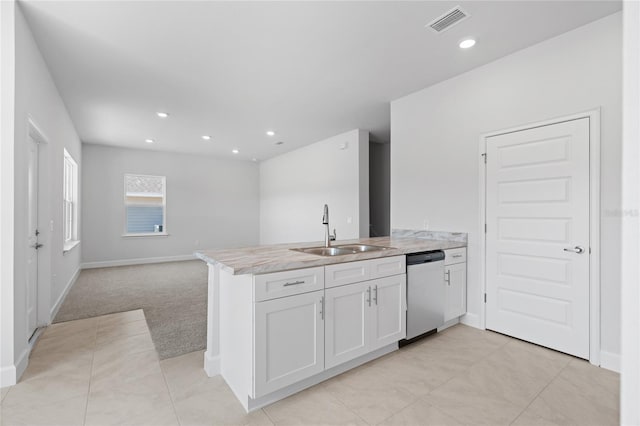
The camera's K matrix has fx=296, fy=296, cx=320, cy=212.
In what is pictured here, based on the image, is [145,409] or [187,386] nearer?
[145,409]

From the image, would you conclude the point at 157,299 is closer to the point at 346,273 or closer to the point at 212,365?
the point at 212,365

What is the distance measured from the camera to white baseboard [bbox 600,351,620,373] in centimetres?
228

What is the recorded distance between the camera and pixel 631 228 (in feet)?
2.23

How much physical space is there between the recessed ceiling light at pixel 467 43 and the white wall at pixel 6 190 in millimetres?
3622

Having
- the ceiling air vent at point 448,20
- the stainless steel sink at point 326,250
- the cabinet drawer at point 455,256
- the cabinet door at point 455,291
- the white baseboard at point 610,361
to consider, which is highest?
the ceiling air vent at point 448,20

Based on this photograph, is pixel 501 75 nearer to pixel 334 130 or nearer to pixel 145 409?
pixel 334 130

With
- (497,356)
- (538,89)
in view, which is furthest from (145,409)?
(538,89)

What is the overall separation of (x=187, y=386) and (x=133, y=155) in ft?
22.4

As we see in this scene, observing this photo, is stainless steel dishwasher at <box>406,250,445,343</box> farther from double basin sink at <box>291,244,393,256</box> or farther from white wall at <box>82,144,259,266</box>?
white wall at <box>82,144,259,266</box>

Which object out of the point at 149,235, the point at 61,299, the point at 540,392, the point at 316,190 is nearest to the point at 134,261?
the point at 149,235

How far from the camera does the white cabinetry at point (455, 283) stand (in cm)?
309

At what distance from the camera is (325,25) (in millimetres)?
2508

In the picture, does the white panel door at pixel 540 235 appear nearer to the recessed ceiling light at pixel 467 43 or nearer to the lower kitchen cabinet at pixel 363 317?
the recessed ceiling light at pixel 467 43

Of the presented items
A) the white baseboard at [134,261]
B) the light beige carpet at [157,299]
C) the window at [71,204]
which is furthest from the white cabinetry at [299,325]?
the white baseboard at [134,261]
